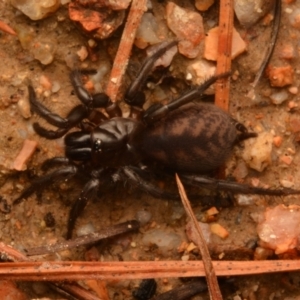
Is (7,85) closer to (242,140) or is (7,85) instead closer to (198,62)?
(198,62)

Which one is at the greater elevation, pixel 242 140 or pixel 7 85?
pixel 7 85

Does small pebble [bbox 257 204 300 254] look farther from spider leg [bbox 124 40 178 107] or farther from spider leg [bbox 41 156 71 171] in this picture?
spider leg [bbox 41 156 71 171]

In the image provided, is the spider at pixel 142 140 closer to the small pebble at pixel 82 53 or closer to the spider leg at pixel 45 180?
the spider leg at pixel 45 180

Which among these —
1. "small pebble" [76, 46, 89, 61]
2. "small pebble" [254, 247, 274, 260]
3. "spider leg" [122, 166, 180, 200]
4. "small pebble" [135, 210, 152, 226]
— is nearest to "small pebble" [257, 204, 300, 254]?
"small pebble" [254, 247, 274, 260]

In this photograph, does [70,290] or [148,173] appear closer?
[70,290]

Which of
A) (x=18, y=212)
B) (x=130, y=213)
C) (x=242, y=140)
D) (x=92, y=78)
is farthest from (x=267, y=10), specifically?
(x=18, y=212)

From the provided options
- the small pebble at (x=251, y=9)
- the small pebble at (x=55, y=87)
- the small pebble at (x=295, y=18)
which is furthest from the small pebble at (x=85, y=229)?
the small pebble at (x=295, y=18)
